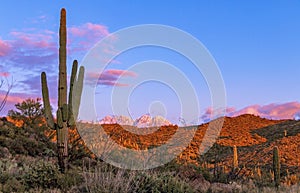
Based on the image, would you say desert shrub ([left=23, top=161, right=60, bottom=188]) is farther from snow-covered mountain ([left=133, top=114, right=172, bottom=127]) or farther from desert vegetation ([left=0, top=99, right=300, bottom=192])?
snow-covered mountain ([left=133, top=114, right=172, bottom=127])

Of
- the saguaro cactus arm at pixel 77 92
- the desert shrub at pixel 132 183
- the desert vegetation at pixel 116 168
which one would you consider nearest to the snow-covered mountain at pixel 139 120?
the desert vegetation at pixel 116 168

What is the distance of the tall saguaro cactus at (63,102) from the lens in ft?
41.4

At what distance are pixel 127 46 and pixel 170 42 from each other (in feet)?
5.76

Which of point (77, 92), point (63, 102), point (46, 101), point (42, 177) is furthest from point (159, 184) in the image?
point (46, 101)

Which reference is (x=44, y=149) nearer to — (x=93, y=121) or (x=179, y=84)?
(x=93, y=121)

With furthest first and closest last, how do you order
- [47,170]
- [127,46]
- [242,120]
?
[242,120], [127,46], [47,170]

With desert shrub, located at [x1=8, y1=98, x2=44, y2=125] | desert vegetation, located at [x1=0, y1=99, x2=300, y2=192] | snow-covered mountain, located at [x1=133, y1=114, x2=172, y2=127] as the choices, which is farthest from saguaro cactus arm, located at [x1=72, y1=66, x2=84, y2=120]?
desert shrub, located at [x1=8, y1=98, x2=44, y2=125]

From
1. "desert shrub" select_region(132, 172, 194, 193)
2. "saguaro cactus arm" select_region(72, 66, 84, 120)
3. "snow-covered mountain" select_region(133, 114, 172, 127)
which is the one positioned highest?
"saguaro cactus arm" select_region(72, 66, 84, 120)

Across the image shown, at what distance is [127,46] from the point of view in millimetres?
15227

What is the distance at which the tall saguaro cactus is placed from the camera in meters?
12.6

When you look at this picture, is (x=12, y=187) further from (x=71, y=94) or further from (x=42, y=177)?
(x=71, y=94)

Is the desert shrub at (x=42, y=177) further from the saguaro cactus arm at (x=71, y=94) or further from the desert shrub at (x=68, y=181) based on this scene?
the saguaro cactus arm at (x=71, y=94)

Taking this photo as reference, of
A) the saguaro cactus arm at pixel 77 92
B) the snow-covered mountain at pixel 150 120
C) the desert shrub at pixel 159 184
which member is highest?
the saguaro cactus arm at pixel 77 92

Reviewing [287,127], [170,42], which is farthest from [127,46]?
[287,127]
